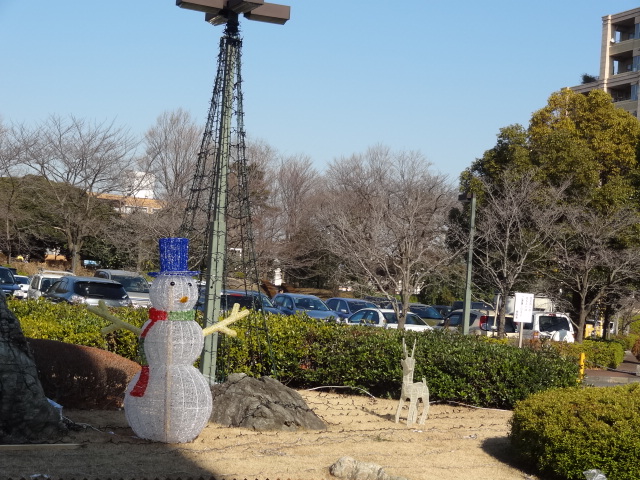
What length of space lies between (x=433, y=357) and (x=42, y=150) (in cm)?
2871

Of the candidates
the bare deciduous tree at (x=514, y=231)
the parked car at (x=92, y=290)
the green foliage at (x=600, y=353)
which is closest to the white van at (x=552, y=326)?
the bare deciduous tree at (x=514, y=231)

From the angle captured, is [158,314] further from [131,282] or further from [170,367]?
[131,282]

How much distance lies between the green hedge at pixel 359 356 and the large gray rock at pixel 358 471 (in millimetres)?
4325

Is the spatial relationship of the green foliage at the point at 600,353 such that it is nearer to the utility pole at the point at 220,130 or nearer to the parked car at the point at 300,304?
the parked car at the point at 300,304

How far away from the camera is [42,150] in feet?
120

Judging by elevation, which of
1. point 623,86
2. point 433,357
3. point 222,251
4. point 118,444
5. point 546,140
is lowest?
point 118,444

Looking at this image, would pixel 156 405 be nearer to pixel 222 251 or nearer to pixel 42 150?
pixel 222 251

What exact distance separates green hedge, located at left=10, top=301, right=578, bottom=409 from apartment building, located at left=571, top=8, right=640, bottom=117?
46.6 metres

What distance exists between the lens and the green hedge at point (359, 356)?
11469 millimetres

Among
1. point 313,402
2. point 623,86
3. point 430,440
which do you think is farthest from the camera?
point 623,86

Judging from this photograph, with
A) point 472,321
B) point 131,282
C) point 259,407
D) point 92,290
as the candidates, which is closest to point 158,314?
point 259,407

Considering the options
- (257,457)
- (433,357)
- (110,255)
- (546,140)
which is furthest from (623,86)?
(257,457)

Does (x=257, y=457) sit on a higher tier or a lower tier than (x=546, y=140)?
lower

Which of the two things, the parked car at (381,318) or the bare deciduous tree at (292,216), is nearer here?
the parked car at (381,318)
